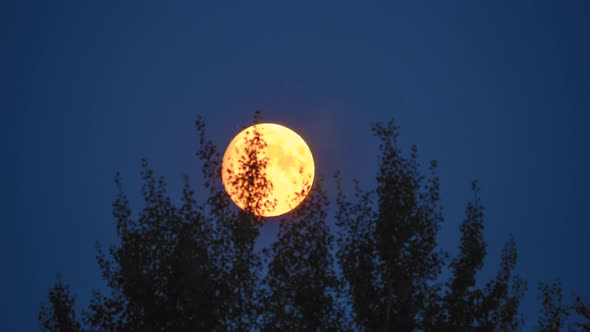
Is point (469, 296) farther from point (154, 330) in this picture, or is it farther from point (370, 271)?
point (154, 330)

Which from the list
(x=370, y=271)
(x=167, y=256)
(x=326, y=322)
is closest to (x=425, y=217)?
(x=370, y=271)

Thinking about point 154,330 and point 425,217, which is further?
point 425,217

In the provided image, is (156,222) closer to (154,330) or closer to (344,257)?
(154,330)

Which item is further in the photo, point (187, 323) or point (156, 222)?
point (156, 222)

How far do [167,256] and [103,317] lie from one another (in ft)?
7.68

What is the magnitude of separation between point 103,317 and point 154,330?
1607mm

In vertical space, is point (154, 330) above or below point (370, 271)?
below

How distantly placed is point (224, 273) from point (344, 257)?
350cm

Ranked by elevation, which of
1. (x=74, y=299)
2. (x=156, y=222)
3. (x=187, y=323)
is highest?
(x=156, y=222)

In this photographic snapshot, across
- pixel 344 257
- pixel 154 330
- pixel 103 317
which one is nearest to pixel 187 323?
pixel 154 330

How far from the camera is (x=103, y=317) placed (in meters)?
22.6

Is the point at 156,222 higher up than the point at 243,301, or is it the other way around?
the point at 156,222

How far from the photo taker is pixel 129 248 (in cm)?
2314

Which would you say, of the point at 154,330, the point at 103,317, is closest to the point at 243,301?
the point at 154,330
